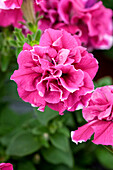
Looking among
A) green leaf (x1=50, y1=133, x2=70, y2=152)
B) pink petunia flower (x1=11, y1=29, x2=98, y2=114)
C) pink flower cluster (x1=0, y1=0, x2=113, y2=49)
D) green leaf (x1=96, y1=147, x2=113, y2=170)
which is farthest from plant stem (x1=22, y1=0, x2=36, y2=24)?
green leaf (x1=96, y1=147, x2=113, y2=170)

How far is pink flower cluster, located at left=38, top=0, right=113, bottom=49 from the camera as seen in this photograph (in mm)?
519

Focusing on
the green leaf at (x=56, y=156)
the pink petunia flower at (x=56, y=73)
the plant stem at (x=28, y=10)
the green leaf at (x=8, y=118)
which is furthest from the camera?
the green leaf at (x=8, y=118)

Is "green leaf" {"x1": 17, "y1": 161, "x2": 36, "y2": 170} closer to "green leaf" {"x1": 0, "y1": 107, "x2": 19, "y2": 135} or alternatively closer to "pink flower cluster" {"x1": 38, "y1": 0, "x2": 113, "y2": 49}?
"green leaf" {"x1": 0, "y1": 107, "x2": 19, "y2": 135}

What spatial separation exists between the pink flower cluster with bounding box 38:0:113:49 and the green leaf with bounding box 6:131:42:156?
22 cm

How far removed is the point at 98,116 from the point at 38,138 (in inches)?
9.9

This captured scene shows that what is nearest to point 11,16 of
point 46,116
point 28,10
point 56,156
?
point 28,10

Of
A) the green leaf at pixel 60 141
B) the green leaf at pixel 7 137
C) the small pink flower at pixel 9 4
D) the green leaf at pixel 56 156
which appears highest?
the small pink flower at pixel 9 4

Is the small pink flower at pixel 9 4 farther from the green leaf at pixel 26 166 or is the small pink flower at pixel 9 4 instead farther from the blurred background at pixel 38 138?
the green leaf at pixel 26 166

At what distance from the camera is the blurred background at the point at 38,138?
58 centimetres

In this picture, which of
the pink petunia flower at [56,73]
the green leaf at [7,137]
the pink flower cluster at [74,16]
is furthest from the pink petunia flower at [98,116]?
the green leaf at [7,137]

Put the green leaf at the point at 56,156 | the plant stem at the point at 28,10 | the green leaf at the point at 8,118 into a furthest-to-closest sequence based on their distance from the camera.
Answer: the green leaf at the point at 8,118 < the green leaf at the point at 56,156 < the plant stem at the point at 28,10

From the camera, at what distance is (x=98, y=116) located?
1.28ft

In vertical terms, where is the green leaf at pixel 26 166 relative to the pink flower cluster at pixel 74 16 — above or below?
below

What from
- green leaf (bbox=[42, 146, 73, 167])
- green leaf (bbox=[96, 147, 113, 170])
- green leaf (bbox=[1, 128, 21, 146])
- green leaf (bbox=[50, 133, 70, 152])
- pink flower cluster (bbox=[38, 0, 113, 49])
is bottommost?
green leaf (bbox=[96, 147, 113, 170])
